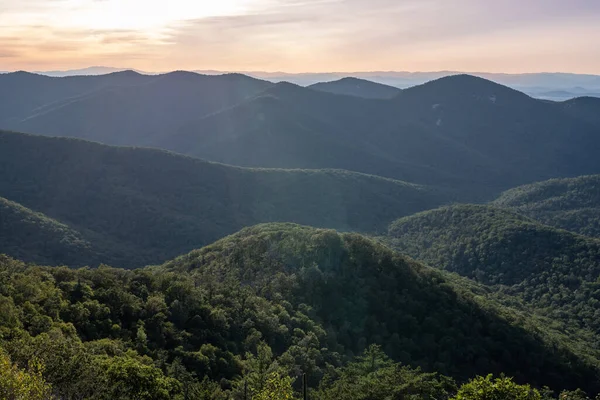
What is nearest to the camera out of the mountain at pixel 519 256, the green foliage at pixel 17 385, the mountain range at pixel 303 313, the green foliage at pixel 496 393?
the green foliage at pixel 17 385

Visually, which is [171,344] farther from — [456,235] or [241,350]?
[456,235]

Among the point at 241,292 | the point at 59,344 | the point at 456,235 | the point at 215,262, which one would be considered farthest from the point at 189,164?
the point at 59,344

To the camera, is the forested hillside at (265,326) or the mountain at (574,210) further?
the mountain at (574,210)

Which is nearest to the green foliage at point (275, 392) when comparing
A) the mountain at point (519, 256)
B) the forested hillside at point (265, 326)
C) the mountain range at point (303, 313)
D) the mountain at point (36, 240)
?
the mountain range at point (303, 313)

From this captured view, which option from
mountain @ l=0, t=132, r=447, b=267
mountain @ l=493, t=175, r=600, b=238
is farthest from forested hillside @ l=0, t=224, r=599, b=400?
mountain @ l=493, t=175, r=600, b=238

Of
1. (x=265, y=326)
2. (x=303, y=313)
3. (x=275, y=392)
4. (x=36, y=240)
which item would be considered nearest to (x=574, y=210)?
(x=303, y=313)

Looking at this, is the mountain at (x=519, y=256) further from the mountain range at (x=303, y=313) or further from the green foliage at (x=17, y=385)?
the green foliage at (x=17, y=385)

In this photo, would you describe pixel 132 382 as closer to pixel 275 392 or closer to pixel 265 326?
pixel 275 392
